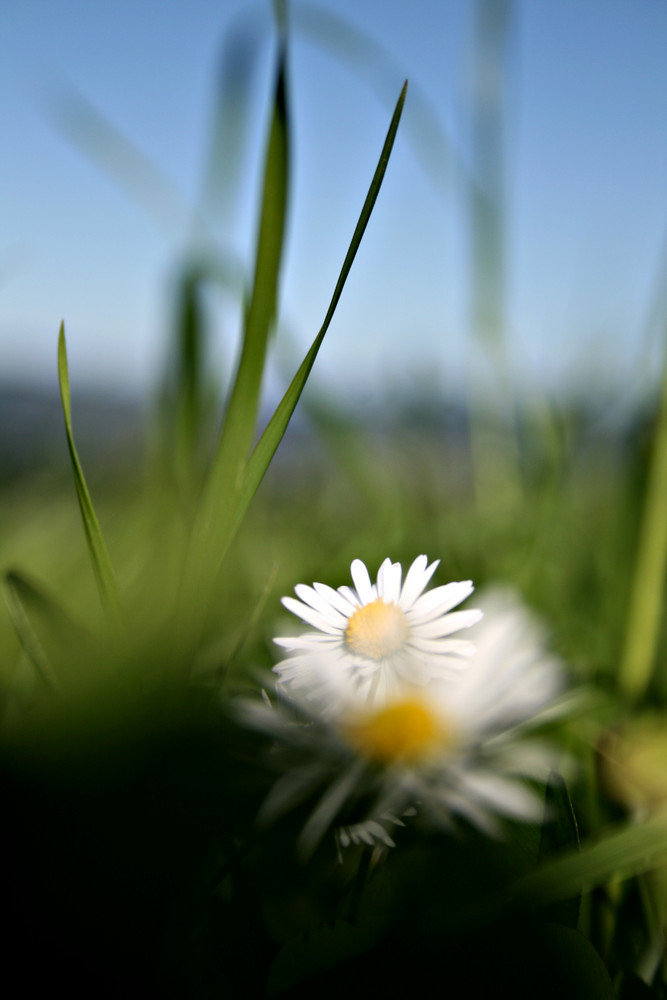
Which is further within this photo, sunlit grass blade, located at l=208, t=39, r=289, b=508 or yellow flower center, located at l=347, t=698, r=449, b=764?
sunlit grass blade, located at l=208, t=39, r=289, b=508

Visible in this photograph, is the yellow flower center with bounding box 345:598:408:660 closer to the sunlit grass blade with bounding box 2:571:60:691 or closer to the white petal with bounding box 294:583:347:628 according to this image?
the white petal with bounding box 294:583:347:628

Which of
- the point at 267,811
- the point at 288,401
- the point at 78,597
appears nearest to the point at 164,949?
the point at 267,811

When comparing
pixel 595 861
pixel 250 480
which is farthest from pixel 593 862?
pixel 250 480

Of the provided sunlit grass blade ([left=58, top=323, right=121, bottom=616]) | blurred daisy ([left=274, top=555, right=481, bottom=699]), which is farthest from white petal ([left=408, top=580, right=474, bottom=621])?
sunlit grass blade ([left=58, top=323, right=121, bottom=616])

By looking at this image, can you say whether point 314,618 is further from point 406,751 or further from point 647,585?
point 647,585

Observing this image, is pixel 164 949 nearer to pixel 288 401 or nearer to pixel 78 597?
pixel 288 401

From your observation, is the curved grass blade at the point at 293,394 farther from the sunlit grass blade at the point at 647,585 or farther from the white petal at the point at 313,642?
the sunlit grass blade at the point at 647,585

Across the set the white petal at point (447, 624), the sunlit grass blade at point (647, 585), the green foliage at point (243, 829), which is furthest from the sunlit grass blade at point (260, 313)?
the sunlit grass blade at point (647, 585)
